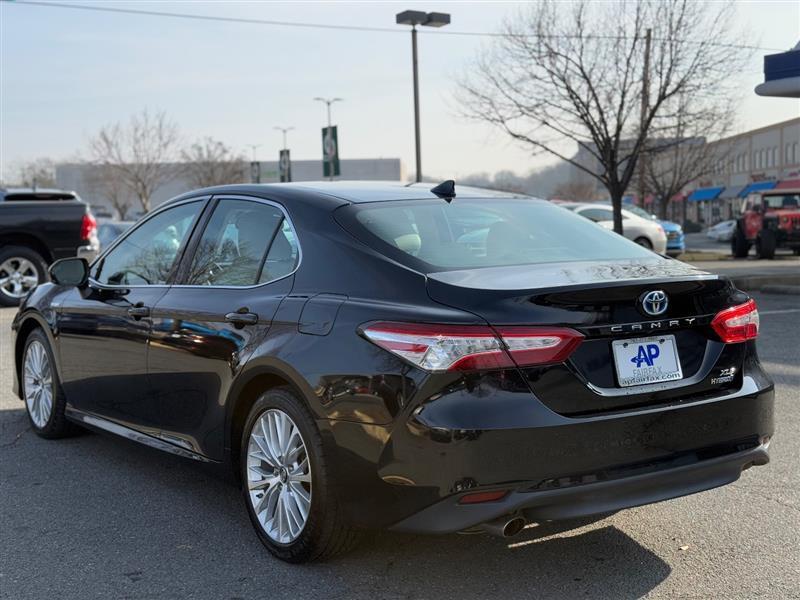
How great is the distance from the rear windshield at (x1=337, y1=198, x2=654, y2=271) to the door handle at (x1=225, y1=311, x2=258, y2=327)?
1.83 feet

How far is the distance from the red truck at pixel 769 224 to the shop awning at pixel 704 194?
194 feet

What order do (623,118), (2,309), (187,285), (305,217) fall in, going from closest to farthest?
1. (305,217)
2. (187,285)
3. (2,309)
4. (623,118)

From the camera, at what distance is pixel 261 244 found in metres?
4.26

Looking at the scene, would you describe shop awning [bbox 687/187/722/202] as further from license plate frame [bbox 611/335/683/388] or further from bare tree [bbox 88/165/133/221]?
license plate frame [bbox 611/335/683/388]

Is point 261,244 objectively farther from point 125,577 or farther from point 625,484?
point 625,484

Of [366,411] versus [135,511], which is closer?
[366,411]

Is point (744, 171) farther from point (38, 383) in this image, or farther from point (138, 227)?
point (138, 227)

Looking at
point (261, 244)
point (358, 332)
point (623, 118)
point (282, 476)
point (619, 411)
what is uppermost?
point (623, 118)

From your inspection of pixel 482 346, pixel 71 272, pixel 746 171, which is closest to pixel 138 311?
pixel 71 272

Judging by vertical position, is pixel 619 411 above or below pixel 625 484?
above

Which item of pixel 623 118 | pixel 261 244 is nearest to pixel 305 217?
pixel 261 244

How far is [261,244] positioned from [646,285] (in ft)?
5.82

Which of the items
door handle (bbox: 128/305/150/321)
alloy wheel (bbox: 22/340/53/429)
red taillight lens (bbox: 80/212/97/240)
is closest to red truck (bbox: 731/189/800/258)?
red taillight lens (bbox: 80/212/97/240)

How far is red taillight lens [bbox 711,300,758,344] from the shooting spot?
3631 mm
